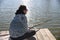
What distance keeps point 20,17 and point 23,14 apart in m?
0.14

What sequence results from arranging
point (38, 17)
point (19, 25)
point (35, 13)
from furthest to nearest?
point (35, 13) → point (38, 17) → point (19, 25)

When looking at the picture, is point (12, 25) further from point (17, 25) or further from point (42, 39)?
point (42, 39)

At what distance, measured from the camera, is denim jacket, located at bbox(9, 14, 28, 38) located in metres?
5.98

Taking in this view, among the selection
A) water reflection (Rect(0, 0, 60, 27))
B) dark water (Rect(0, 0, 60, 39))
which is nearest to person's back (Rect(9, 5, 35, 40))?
dark water (Rect(0, 0, 60, 39))

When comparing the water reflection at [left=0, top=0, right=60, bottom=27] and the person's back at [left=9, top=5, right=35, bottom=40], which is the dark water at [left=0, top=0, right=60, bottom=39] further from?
the person's back at [left=9, top=5, right=35, bottom=40]

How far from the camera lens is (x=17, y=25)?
19.7 feet

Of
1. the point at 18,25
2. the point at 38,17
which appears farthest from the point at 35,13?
the point at 18,25

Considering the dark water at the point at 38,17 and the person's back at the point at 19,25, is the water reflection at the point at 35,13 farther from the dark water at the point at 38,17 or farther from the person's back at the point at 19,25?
the person's back at the point at 19,25

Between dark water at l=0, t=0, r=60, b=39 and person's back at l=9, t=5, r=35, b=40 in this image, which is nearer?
person's back at l=9, t=5, r=35, b=40

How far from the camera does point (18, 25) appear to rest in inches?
236

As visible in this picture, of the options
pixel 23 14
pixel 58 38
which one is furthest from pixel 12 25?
pixel 58 38

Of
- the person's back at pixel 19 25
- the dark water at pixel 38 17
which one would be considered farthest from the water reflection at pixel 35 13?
the person's back at pixel 19 25

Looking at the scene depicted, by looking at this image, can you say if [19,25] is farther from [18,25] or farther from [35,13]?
[35,13]

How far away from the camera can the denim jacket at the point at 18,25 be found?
5977 millimetres
